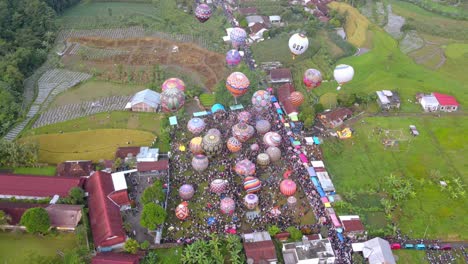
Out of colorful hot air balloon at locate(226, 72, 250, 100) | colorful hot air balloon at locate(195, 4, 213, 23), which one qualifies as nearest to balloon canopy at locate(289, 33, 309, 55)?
colorful hot air balloon at locate(226, 72, 250, 100)

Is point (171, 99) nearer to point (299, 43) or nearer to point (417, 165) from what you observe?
point (299, 43)

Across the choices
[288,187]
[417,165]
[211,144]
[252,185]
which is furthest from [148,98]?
[417,165]

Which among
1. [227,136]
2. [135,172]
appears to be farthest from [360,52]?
[135,172]

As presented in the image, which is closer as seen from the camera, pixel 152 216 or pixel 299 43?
pixel 152 216

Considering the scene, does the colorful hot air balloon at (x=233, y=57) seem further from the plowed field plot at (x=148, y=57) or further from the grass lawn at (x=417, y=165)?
the grass lawn at (x=417, y=165)

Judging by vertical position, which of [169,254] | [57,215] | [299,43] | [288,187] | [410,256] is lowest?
[410,256]

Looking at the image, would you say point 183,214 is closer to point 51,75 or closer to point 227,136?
point 227,136

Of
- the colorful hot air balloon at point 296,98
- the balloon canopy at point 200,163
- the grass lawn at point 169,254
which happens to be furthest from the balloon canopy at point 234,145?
the grass lawn at point 169,254
